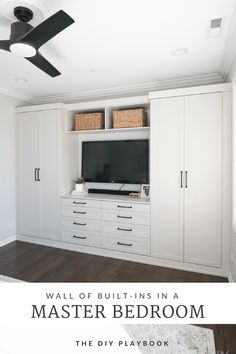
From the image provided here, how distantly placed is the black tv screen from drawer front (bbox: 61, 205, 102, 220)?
56cm

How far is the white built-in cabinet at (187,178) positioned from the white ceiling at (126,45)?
0.45 meters

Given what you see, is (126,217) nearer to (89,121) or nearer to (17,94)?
(89,121)

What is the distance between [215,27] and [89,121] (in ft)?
6.86

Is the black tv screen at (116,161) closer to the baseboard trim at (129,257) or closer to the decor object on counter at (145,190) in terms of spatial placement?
the decor object on counter at (145,190)

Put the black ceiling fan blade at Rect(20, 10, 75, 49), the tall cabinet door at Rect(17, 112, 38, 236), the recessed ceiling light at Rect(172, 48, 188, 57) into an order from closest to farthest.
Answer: the black ceiling fan blade at Rect(20, 10, 75, 49) → the recessed ceiling light at Rect(172, 48, 188, 57) → the tall cabinet door at Rect(17, 112, 38, 236)

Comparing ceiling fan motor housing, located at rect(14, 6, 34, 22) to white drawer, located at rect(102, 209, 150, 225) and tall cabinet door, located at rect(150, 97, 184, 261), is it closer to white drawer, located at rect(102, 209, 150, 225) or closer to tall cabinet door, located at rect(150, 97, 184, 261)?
tall cabinet door, located at rect(150, 97, 184, 261)

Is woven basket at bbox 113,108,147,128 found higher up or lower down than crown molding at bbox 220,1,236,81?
lower down

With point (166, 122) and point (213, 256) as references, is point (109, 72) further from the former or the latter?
point (213, 256)

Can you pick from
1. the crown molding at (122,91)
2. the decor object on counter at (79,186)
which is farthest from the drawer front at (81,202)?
the crown molding at (122,91)

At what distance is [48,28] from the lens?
1.54m

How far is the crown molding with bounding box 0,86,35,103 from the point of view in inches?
139

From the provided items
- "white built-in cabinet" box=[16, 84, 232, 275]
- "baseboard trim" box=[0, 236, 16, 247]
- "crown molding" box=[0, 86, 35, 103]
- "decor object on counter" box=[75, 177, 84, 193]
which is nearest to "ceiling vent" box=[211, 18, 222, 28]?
"white built-in cabinet" box=[16, 84, 232, 275]

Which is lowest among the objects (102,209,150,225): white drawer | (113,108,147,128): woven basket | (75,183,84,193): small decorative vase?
(102,209,150,225): white drawer

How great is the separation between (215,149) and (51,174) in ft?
8.05
